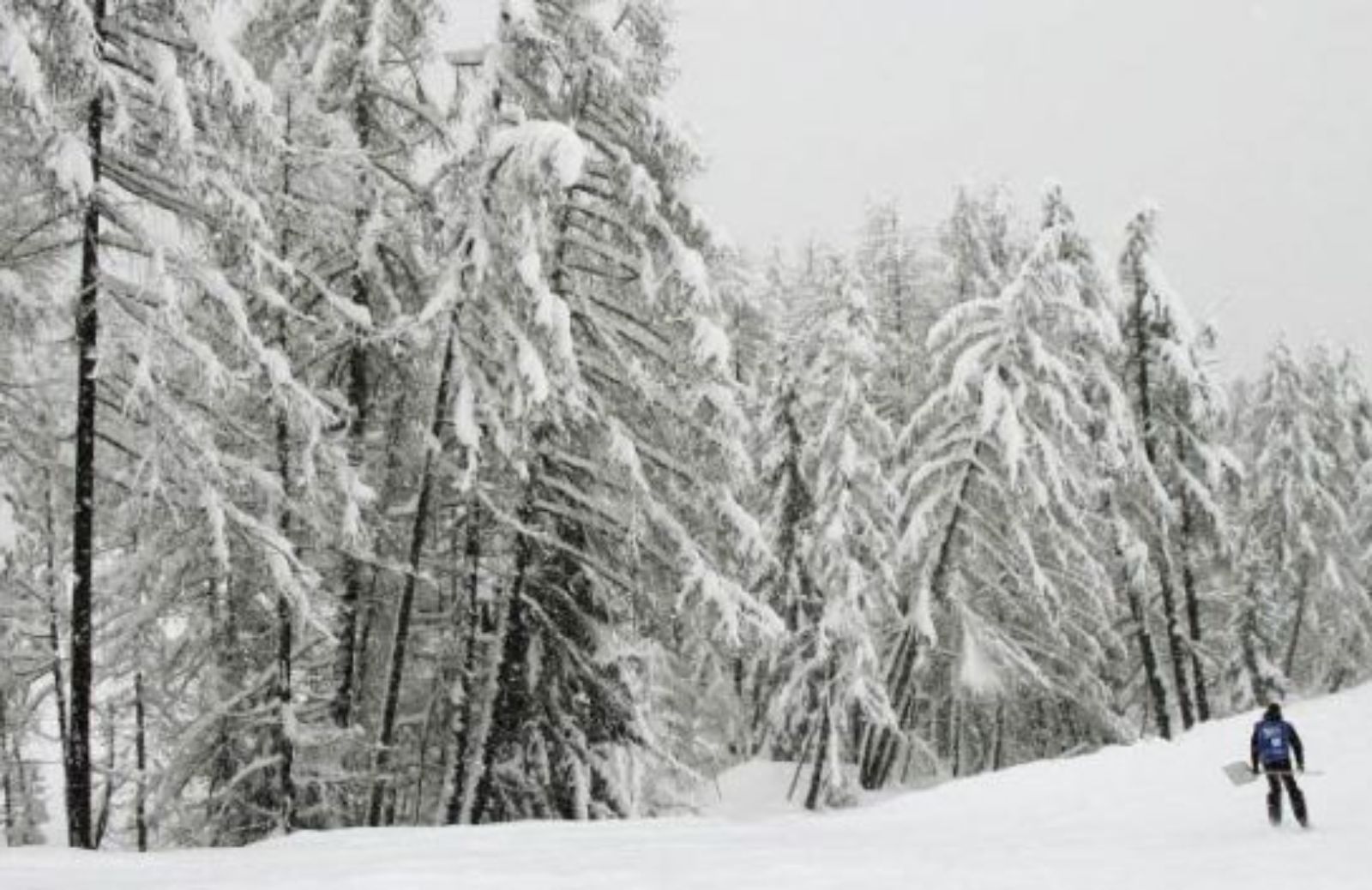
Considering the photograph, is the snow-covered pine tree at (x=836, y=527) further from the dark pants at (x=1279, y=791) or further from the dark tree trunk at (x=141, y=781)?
the dark tree trunk at (x=141, y=781)

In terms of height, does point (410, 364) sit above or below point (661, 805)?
above

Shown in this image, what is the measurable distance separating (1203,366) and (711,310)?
19815 mm

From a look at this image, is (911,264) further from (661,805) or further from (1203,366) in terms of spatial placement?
(661,805)

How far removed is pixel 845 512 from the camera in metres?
27.1

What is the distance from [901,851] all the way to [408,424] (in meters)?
9.05

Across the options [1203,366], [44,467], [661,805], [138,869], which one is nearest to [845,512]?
[661,805]

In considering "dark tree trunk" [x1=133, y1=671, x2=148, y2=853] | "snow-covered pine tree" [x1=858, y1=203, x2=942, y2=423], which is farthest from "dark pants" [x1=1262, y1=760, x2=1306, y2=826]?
"snow-covered pine tree" [x1=858, y1=203, x2=942, y2=423]

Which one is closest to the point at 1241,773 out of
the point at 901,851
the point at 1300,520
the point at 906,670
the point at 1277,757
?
the point at 1277,757

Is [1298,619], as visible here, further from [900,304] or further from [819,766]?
[819,766]

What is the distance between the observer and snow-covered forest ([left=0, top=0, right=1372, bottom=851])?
13.1 meters

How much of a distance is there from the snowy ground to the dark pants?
203mm

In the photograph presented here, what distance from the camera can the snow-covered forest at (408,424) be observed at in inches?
515

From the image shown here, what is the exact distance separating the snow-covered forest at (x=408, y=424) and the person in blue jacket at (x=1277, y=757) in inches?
231

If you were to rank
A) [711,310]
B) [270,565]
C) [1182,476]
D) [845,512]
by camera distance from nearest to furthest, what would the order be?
1. [270,565]
2. [711,310]
3. [845,512]
4. [1182,476]
